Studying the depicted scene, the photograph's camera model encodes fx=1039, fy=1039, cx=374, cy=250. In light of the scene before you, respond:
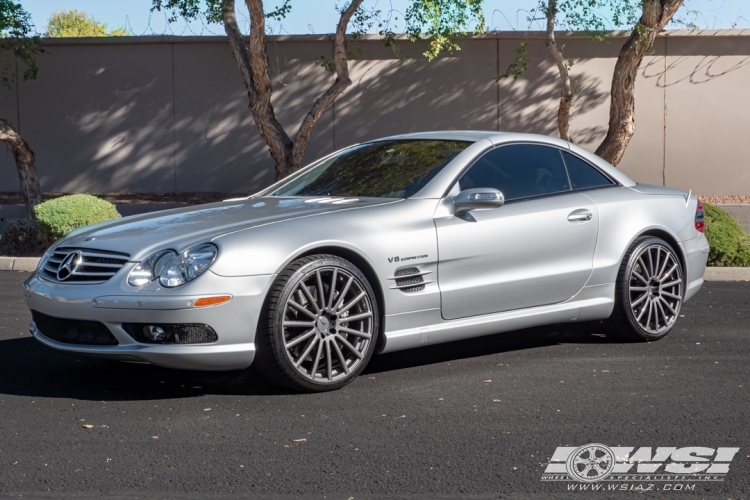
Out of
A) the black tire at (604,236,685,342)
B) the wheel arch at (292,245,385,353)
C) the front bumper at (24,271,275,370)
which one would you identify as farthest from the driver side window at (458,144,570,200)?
the front bumper at (24,271,275,370)

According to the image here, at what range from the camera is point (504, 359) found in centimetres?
701

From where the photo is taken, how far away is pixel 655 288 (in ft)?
24.9

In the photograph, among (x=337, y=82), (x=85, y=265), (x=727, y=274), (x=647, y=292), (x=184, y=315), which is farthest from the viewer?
(x=337, y=82)

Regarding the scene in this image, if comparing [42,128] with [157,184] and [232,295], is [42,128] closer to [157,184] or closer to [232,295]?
[157,184]

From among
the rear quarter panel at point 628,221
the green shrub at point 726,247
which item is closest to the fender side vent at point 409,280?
the rear quarter panel at point 628,221

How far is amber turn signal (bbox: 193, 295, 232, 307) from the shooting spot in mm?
5516

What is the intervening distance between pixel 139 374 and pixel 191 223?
108 centimetres

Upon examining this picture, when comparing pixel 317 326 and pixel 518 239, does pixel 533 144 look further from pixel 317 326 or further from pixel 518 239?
pixel 317 326

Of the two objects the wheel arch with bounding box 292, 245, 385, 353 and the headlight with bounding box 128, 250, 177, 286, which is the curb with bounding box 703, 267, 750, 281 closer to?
the wheel arch with bounding box 292, 245, 385, 353

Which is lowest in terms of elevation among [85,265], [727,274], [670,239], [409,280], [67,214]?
[727,274]

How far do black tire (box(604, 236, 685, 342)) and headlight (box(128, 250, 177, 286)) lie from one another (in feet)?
10.9

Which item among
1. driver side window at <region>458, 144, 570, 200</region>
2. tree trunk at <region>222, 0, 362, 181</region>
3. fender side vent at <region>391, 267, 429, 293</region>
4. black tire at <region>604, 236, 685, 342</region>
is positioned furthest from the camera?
tree trunk at <region>222, 0, 362, 181</region>

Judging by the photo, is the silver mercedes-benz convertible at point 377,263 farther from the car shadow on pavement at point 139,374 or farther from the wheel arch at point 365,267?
the car shadow on pavement at point 139,374

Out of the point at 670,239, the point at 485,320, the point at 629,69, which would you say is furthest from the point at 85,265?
the point at 629,69
